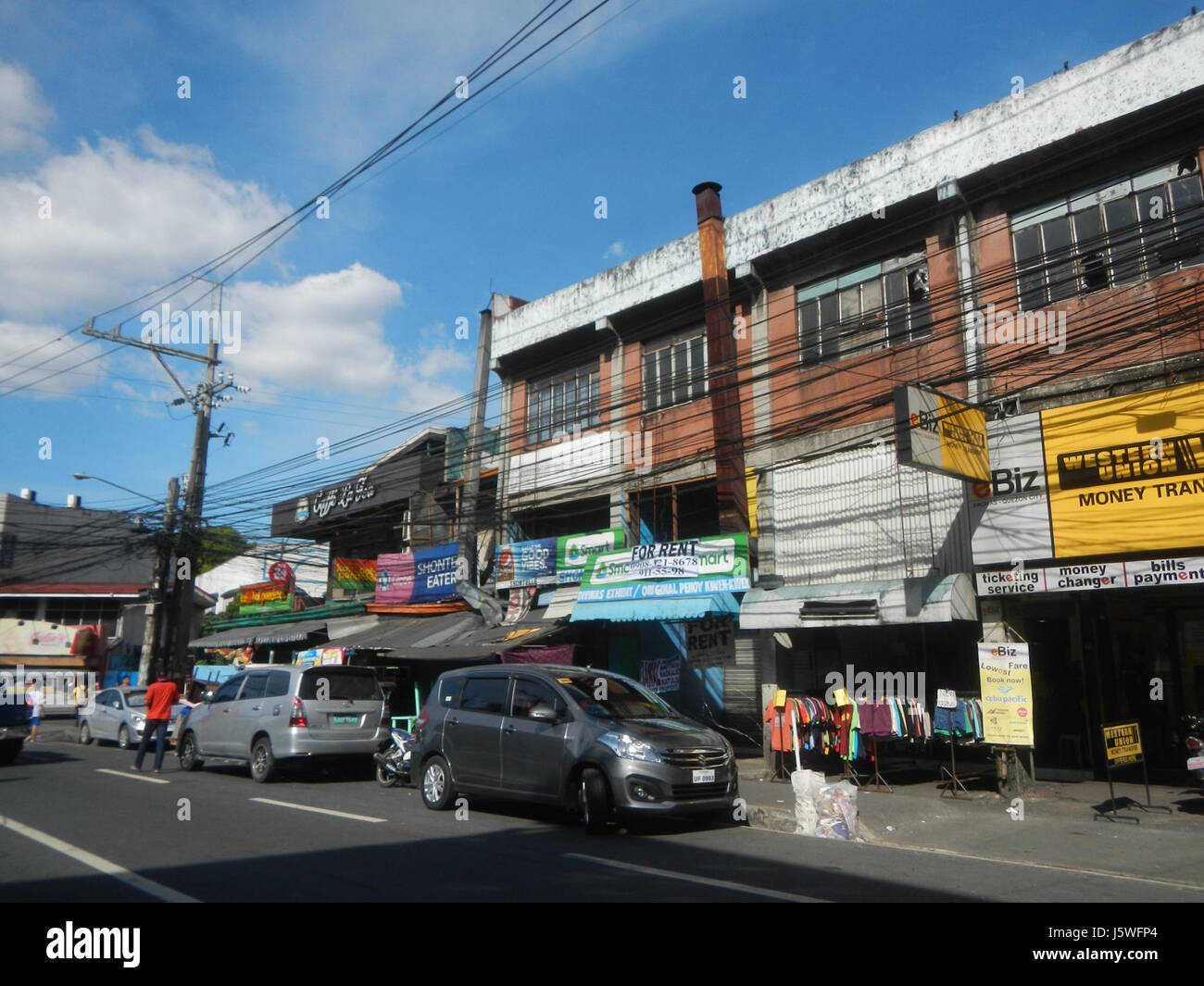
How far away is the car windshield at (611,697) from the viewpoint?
10125 millimetres

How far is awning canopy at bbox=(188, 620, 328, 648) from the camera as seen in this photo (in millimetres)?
22828

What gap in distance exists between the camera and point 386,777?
14.2 metres

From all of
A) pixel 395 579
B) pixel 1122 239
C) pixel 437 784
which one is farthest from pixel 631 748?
pixel 395 579

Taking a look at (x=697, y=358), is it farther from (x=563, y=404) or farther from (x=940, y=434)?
(x=940, y=434)

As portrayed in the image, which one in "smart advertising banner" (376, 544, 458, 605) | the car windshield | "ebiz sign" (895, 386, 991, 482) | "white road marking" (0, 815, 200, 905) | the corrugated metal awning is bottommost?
"white road marking" (0, 815, 200, 905)

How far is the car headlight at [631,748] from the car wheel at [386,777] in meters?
5.91

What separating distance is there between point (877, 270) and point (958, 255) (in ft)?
5.29

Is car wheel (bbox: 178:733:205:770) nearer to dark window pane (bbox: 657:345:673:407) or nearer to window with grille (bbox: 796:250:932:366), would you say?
dark window pane (bbox: 657:345:673:407)

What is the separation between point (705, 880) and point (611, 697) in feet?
11.7

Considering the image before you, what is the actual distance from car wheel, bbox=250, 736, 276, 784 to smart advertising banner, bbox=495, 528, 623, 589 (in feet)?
22.7

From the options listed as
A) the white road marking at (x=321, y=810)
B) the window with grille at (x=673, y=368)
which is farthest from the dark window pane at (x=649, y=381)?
the white road marking at (x=321, y=810)

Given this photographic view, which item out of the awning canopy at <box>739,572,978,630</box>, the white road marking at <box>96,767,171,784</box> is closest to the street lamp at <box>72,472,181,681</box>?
the white road marking at <box>96,767,171,784</box>

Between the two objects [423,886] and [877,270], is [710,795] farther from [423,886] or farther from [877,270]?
[877,270]

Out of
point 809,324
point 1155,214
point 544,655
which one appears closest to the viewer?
point 1155,214
